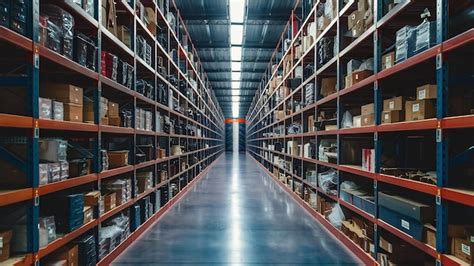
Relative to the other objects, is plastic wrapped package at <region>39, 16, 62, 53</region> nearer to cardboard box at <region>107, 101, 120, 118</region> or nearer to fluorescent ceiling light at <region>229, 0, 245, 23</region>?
cardboard box at <region>107, 101, 120, 118</region>

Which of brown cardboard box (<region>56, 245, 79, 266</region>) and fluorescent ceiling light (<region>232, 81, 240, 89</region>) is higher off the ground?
fluorescent ceiling light (<region>232, 81, 240, 89</region>)

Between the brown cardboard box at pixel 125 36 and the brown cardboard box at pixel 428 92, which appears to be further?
the brown cardboard box at pixel 125 36

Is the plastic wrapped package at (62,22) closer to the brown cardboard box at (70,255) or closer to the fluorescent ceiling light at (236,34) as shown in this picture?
the brown cardboard box at (70,255)

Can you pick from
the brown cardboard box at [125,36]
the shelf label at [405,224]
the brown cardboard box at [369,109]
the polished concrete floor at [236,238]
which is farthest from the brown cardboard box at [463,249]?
the brown cardboard box at [125,36]

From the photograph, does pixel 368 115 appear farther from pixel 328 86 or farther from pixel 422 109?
pixel 328 86

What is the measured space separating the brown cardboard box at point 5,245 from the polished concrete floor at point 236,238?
57.0 inches

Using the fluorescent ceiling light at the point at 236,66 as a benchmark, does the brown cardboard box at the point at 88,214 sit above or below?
below

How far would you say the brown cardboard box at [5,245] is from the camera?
1.87 m

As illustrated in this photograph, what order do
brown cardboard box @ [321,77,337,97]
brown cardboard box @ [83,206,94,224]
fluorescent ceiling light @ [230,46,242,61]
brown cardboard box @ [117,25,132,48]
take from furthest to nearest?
fluorescent ceiling light @ [230,46,242,61], brown cardboard box @ [321,77,337,97], brown cardboard box @ [117,25,132,48], brown cardboard box @ [83,206,94,224]

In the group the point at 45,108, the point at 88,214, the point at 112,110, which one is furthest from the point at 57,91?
the point at 88,214

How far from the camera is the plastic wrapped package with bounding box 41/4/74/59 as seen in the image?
2.46 meters

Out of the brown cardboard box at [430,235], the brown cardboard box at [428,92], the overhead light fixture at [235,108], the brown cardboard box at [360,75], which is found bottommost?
the brown cardboard box at [430,235]

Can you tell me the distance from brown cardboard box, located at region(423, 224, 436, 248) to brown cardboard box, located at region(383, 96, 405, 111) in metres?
0.99

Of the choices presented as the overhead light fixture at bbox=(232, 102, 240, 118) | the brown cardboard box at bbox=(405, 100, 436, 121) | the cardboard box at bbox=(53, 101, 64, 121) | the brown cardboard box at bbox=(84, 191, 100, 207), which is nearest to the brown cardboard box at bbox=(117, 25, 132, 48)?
the cardboard box at bbox=(53, 101, 64, 121)
